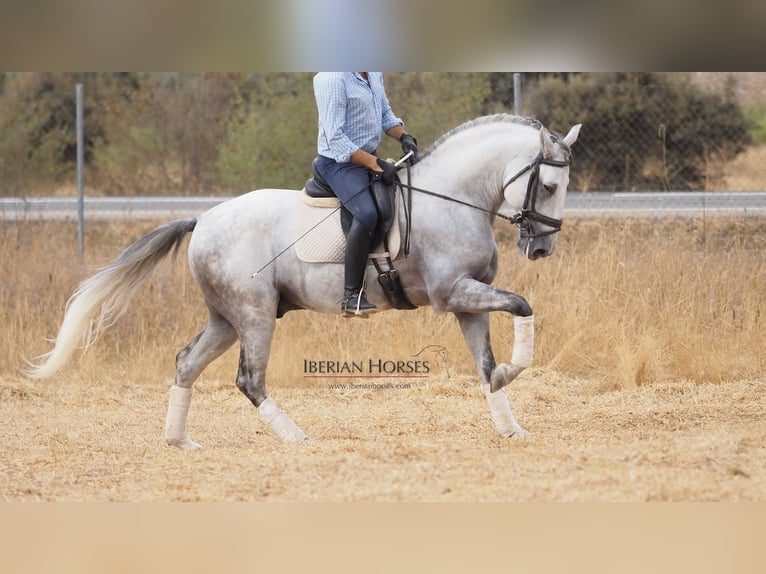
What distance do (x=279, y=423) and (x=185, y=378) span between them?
2.45 feet

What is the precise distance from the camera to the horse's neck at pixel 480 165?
7715 millimetres

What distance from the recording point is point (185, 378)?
8078 mm

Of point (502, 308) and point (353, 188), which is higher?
point (353, 188)

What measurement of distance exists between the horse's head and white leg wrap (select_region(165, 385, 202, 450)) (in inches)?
102

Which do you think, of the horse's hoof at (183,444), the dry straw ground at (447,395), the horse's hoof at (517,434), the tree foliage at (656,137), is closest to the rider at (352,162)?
the dry straw ground at (447,395)

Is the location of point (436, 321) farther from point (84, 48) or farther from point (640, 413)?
point (84, 48)

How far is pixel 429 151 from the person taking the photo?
314 inches

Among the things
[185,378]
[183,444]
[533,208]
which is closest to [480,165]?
[533,208]

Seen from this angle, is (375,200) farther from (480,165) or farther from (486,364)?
(486,364)

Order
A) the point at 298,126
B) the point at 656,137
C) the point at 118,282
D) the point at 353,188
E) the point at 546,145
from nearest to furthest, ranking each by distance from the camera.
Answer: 1. the point at 546,145
2. the point at 353,188
3. the point at 118,282
4. the point at 298,126
5. the point at 656,137

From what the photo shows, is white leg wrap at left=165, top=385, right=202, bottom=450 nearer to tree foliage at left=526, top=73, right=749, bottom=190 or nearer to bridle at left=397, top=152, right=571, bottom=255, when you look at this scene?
bridle at left=397, top=152, right=571, bottom=255

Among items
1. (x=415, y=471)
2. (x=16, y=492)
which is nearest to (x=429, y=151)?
(x=415, y=471)

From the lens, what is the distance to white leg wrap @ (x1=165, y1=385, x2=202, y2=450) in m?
8.09

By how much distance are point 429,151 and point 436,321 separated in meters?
3.69
